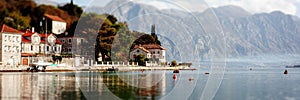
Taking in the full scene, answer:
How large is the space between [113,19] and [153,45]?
40.1 feet

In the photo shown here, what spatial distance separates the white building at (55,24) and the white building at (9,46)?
2424 cm

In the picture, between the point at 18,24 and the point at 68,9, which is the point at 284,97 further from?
the point at 68,9

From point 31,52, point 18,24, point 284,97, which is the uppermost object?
point 18,24

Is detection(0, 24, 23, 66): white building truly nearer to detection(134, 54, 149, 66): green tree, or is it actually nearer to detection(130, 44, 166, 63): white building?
detection(130, 44, 166, 63): white building

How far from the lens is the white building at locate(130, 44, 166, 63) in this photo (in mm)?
74188

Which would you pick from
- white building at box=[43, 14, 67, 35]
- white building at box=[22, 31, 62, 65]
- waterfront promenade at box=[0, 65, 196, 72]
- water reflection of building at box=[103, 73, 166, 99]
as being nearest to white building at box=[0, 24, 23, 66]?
white building at box=[22, 31, 62, 65]

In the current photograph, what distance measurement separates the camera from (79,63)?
65.3 meters

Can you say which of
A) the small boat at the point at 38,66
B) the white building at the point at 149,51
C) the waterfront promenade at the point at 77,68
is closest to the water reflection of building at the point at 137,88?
the waterfront promenade at the point at 77,68

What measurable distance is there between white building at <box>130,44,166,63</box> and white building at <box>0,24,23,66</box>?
59.6ft

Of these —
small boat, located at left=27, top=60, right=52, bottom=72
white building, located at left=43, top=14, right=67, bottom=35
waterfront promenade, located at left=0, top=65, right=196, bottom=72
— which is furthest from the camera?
white building, located at left=43, top=14, right=67, bottom=35

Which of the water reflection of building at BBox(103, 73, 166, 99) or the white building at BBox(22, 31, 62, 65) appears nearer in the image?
the water reflection of building at BBox(103, 73, 166, 99)

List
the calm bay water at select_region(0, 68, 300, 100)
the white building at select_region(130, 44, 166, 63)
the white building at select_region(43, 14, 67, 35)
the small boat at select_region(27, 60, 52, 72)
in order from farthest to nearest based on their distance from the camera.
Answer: the white building at select_region(43, 14, 67, 35) < the white building at select_region(130, 44, 166, 63) < the small boat at select_region(27, 60, 52, 72) < the calm bay water at select_region(0, 68, 300, 100)

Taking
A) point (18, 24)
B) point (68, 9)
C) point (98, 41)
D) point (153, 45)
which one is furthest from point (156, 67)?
point (68, 9)

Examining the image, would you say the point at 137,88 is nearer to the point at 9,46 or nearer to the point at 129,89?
the point at 129,89
